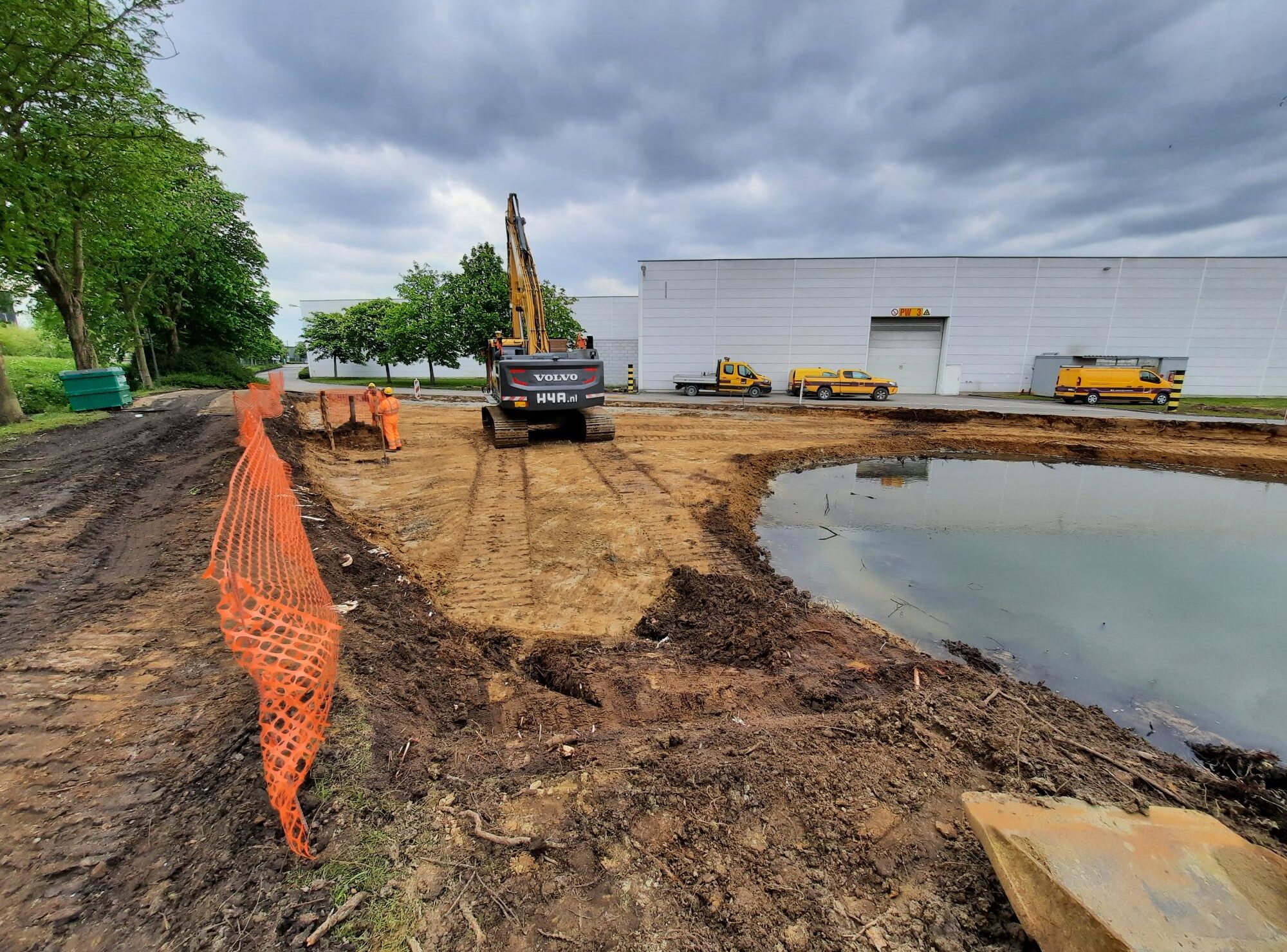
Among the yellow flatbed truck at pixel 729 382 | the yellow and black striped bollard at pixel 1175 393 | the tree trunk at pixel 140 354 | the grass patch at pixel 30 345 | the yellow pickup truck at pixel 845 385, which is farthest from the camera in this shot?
the grass patch at pixel 30 345

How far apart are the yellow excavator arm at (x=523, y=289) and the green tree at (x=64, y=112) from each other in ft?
26.9

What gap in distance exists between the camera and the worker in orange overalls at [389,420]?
10617 millimetres

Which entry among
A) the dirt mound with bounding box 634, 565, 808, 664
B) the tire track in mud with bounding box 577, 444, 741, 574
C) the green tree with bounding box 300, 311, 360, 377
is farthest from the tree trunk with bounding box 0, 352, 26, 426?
the green tree with bounding box 300, 311, 360, 377

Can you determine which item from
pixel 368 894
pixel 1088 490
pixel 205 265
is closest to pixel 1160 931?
pixel 368 894

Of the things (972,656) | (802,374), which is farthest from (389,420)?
(802,374)

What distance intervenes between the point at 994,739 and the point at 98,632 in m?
5.41

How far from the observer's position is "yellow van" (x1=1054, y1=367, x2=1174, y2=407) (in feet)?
73.8

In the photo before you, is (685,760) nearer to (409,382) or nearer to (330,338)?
(409,382)

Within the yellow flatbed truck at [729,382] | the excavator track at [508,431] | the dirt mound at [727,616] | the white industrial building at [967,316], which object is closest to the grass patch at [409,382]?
the white industrial building at [967,316]

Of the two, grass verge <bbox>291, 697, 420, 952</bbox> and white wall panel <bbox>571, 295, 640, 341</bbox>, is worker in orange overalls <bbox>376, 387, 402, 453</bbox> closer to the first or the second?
grass verge <bbox>291, 697, 420, 952</bbox>

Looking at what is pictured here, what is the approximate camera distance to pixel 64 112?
448 inches

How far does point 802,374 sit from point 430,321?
21122mm

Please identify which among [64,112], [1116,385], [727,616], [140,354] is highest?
[64,112]

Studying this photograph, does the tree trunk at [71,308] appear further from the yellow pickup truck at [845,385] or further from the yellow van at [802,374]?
the yellow van at [802,374]
